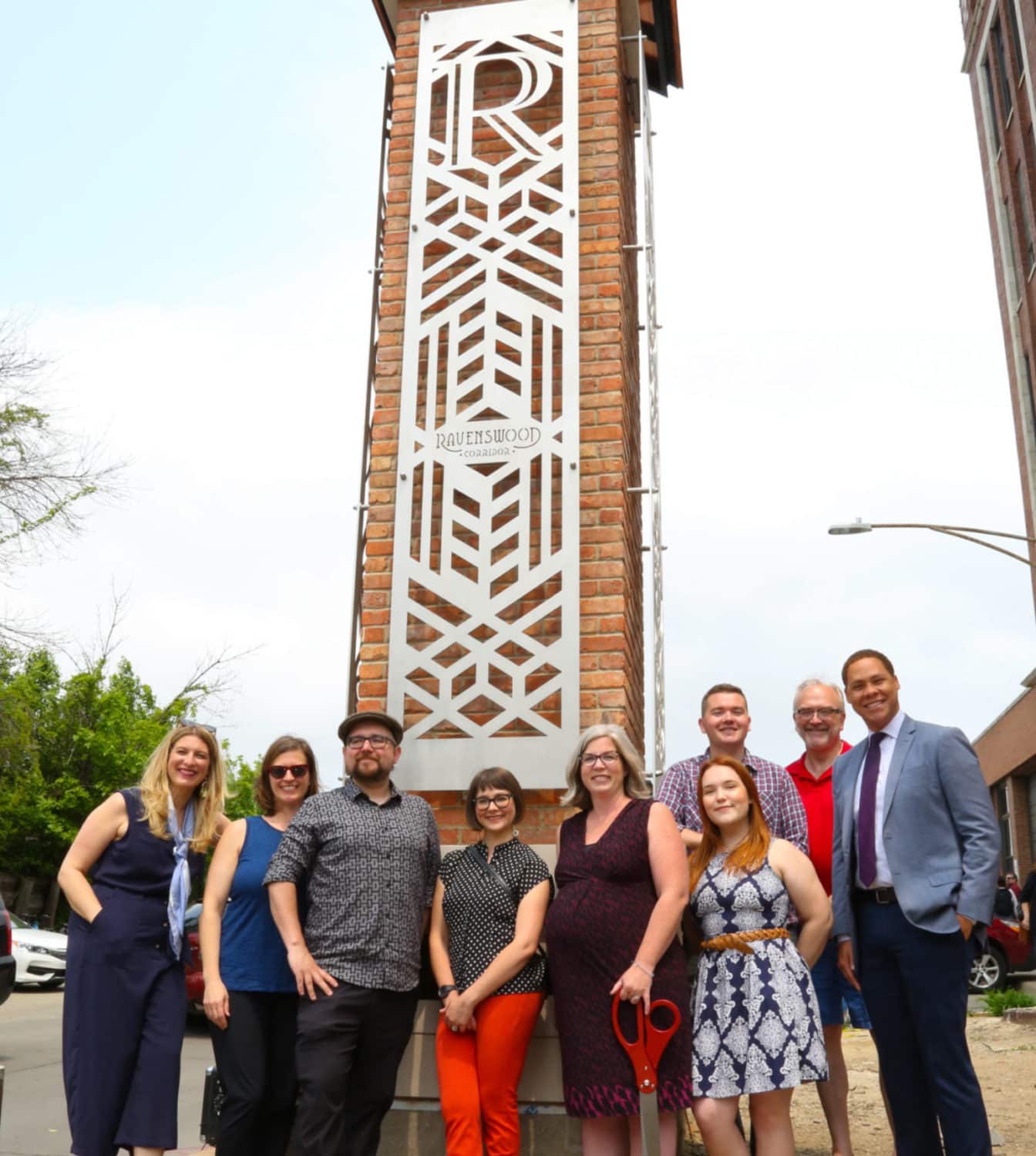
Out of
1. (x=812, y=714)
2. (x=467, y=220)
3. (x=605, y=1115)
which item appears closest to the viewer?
(x=605, y=1115)

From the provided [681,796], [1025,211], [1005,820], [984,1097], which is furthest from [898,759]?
[1005,820]

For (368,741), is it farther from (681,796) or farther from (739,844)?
(739,844)

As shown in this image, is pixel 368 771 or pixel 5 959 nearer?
pixel 368 771

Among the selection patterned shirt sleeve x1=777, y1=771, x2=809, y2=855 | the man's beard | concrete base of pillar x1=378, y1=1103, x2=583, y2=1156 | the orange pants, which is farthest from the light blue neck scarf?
patterned shirt sleeve x1=777, y1=771, x2=809, y2=855

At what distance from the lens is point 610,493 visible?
5.21 meters

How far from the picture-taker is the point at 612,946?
3.57 meters

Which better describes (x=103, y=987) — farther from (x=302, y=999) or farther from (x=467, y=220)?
(x=467, y=220)

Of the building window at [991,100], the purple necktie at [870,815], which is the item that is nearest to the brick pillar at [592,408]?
the purple necktie at [870,815]

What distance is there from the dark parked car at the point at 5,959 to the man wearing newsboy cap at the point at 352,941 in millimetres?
5409

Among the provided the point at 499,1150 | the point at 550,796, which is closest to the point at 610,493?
the point at 550,796

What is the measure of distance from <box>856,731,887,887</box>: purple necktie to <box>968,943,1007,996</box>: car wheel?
9.50 m

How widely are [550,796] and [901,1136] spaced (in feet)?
6.24

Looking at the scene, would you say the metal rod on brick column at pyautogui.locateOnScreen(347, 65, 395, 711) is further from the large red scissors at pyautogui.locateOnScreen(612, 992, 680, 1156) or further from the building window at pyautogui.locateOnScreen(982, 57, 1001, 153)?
the building window at pyautogui.locateOnScreen(982, 57, 1001, 153)

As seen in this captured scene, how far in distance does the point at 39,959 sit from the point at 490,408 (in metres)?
12.8
